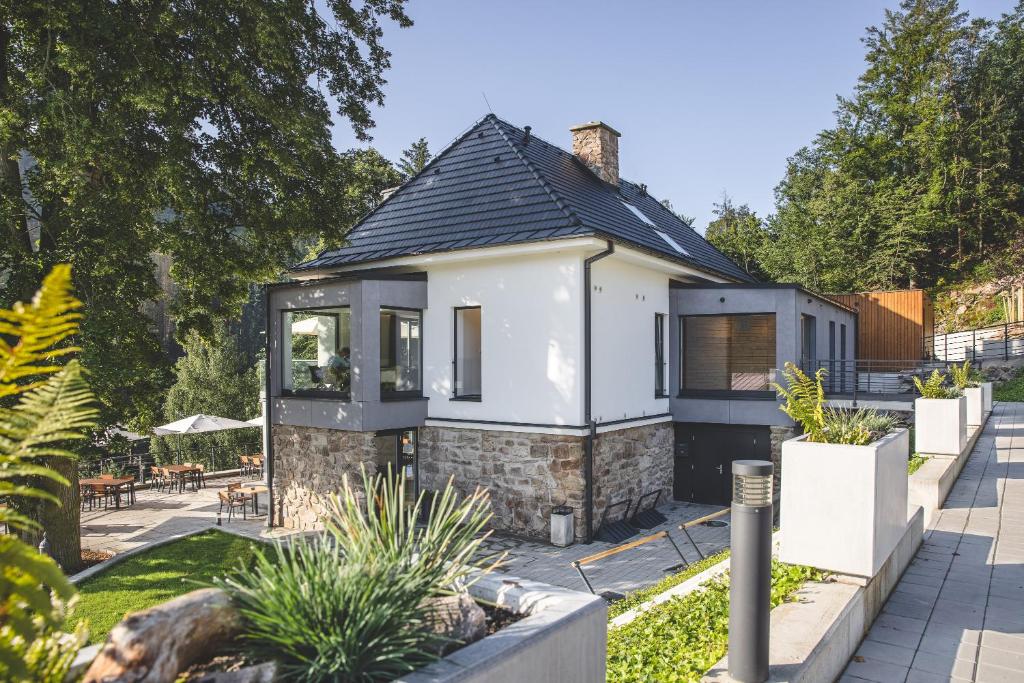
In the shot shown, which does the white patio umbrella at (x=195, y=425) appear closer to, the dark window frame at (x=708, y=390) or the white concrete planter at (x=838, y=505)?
the dark window frame at (x=708, y=390)

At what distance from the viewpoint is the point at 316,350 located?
13.2 m

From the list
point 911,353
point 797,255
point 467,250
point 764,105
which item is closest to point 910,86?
point 797,255

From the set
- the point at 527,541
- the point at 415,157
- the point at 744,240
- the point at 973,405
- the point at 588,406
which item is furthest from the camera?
the point at 415,157

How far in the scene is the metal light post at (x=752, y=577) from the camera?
3.22 m

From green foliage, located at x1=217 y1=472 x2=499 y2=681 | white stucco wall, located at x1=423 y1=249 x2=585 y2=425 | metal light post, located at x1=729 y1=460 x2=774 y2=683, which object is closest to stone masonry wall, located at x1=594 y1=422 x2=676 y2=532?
white stucco wall, located at x1=423 y1=249 x2=585 y2=425

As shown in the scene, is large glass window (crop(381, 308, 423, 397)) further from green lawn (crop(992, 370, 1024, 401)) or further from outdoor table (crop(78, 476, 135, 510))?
green lawn (crop(992, 370, 1024, 401))

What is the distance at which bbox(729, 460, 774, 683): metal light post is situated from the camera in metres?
3.22

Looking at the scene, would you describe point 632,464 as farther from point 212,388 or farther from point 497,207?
point 212,388

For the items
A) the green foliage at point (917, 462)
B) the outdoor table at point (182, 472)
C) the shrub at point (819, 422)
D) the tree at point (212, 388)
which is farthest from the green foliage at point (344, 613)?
the tree at point (212, 388)

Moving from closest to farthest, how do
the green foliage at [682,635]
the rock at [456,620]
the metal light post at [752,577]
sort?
the rock at [456,620] < the metal light post at [752,577] < the green foliage at [682,635]

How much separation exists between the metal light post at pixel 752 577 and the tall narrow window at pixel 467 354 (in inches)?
348

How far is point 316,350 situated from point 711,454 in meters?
8.44

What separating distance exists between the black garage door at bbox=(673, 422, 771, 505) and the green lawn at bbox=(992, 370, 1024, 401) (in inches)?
492

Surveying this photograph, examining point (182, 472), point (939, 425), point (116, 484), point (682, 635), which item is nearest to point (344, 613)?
point (682, 635)
